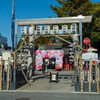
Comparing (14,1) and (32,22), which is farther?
(14,1)

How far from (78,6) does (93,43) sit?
7.83 meters

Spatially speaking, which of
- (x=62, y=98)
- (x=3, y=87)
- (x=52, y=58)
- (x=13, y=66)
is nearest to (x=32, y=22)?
(x=13, y=66)

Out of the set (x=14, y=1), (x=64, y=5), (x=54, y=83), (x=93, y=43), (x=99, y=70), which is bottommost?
(x=54, y=83)

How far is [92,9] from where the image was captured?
32969mm

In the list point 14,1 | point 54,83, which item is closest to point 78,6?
point 14,1

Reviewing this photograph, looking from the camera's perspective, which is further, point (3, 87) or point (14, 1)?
point (14, 1)

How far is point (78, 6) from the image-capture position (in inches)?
1308

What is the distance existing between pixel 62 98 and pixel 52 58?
23.5 metres

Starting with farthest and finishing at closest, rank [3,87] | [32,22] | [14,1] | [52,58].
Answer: [52,58] < [14,1] < [32,22] < [3,87]

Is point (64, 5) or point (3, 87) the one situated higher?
point (64, 5)

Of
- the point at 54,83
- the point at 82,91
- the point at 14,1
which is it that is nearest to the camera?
the point at 82,91

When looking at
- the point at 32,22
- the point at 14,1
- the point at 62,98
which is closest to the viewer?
the point at 62,98

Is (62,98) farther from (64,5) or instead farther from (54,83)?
(64,5)

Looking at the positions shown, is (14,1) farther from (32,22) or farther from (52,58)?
(52,58)
